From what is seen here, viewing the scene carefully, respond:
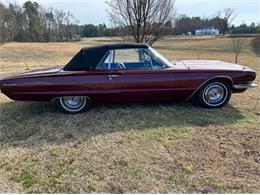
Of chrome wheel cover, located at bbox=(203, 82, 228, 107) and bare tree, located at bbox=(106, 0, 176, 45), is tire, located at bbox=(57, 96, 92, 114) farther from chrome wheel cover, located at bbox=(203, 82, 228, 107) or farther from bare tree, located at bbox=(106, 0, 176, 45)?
bare tree, located at bbox=(106, 0, 176, 45)

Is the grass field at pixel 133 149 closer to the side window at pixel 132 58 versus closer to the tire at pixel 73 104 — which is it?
the tire at pixel 73 104

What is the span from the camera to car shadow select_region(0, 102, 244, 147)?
15.8 feet

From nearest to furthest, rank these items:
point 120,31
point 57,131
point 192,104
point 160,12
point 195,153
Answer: point 195,153, point 57,131, point 192,104, point 160,12, point 120,31

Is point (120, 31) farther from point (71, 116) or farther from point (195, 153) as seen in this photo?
point (195, 153)

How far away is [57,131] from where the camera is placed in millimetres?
4957

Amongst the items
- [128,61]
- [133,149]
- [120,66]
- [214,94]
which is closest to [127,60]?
[128,61]

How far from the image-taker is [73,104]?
5699 millimetres

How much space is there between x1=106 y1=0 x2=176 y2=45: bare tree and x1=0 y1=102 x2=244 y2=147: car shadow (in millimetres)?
5683

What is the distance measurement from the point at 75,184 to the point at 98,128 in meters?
1.61

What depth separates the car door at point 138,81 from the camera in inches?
216

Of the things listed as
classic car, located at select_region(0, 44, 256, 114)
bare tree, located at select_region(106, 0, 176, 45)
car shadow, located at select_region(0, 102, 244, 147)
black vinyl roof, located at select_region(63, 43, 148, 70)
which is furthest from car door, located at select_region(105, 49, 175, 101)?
bare tree, located at select_region(106, 0, 176, 45)

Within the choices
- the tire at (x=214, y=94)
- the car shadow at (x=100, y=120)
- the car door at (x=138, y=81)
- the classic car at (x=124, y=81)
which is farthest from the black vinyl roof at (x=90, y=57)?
the tire at (x=214, y=94)

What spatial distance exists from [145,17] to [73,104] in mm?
6236

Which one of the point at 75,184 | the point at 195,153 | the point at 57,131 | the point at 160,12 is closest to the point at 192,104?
the point at 195,153
